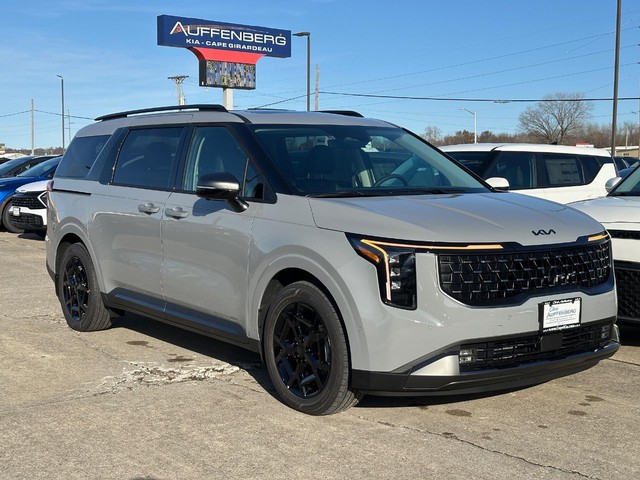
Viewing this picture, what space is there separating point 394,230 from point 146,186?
2627mm

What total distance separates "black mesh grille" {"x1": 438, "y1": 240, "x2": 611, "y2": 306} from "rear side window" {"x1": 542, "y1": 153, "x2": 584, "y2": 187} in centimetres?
623

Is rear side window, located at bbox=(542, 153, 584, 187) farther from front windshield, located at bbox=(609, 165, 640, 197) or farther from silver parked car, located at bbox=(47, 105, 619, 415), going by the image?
silver parked car, located at bbox=(47, 105, 619, 415)

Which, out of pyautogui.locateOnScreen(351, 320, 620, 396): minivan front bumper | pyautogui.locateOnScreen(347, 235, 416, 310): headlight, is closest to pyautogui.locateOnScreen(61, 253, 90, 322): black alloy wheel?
pyautogui.locateOnScreen(351, 320, 620, 396): minivan front bumper

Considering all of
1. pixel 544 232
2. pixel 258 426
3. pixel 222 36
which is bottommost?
pixel 258 426

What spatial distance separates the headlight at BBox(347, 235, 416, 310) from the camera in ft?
14.1

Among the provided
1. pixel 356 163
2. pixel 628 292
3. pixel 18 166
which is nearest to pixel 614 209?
pixel 628 292

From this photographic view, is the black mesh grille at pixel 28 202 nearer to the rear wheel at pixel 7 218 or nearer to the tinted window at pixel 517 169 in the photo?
the rear wheel at pixel 7 218

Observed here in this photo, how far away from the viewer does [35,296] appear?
9.20m

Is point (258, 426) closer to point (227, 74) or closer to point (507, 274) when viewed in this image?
point (507, 274)

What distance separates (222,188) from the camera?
→ 5.14 meters

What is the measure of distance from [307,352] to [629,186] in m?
4.04

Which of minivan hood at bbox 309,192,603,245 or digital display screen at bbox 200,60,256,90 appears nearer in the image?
minivan hood at bbox 309,192,603,245

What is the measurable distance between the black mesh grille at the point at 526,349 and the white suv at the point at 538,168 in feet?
18.2

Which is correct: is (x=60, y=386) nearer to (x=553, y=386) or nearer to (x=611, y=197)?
(x=553, y=386)
